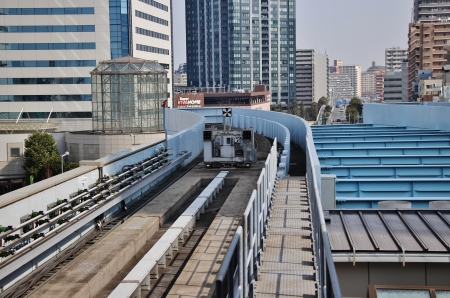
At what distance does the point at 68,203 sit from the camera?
18.1 meters

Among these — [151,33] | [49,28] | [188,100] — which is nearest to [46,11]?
[49,28]

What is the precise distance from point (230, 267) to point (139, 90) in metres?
52.1

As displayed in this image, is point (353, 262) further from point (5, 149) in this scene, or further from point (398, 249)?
point (5, 149)

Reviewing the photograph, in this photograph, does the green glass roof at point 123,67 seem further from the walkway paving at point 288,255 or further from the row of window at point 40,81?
the walkway paving at point 288,255

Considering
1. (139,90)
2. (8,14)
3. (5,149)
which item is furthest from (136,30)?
(139,90)

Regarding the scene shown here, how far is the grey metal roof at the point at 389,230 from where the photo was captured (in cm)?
1241

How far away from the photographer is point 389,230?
13680 millimetres

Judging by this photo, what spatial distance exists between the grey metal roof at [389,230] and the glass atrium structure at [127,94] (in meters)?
44.5

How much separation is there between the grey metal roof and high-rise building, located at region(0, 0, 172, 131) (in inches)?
3092

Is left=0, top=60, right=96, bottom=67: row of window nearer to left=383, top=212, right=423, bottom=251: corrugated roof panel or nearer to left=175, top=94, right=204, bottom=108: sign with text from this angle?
left=175, top=94, right=204, bottom=108: sign with text

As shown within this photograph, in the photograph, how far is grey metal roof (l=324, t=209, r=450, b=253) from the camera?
488 inches

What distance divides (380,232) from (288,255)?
7.00ft

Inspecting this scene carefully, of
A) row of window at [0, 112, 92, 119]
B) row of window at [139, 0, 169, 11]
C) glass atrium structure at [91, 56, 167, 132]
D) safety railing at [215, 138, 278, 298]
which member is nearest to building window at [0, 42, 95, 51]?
row of window at [0, 112, 92, 119]

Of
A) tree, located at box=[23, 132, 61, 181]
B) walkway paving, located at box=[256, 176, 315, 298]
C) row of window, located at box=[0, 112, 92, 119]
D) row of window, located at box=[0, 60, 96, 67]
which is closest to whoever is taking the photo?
walkway paving, located at box=[256, 176, 315, 298]
